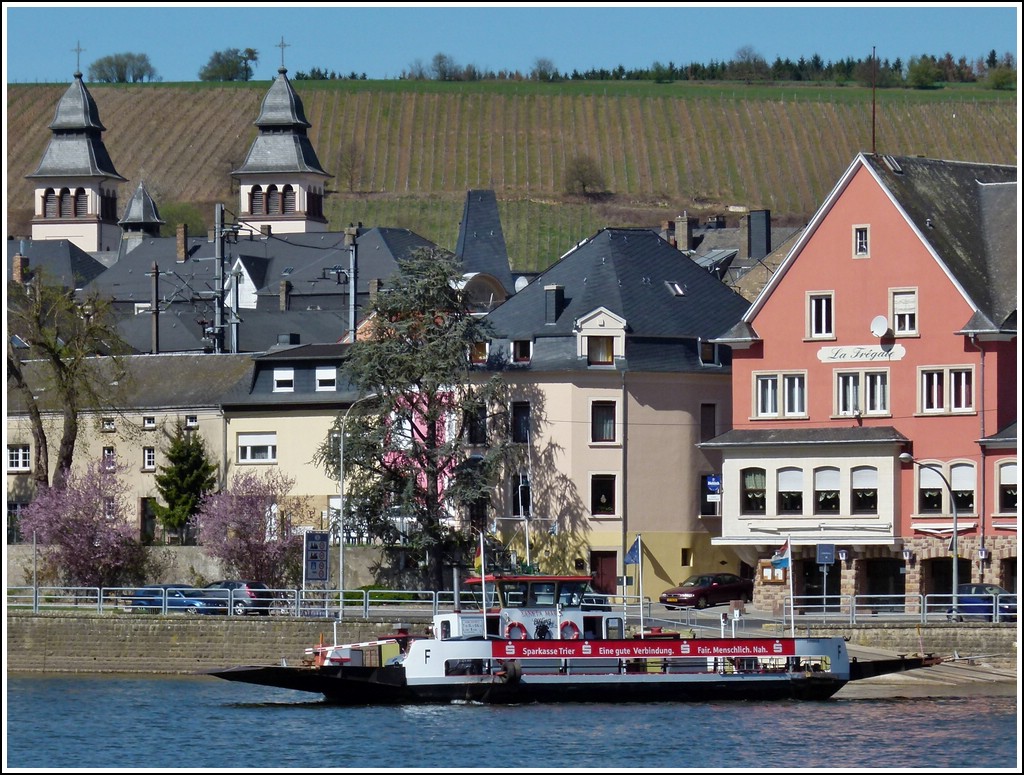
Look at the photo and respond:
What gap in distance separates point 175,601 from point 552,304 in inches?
792

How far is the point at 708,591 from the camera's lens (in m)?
73.8

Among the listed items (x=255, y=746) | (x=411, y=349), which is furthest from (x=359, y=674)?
(x=411, y=349)

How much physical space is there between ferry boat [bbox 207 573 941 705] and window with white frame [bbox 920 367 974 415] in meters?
17.8

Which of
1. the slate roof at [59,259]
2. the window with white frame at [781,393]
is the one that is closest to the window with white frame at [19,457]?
the window with white frame at [781,393]

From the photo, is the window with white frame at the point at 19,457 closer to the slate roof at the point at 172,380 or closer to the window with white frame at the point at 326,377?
the slate roof at the point at 172,380

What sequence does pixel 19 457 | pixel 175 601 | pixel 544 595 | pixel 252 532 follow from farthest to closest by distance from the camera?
pixel 19 457, pixel 252 532, pixel 175 601, pixel 544 595

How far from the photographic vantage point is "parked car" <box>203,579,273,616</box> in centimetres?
6712

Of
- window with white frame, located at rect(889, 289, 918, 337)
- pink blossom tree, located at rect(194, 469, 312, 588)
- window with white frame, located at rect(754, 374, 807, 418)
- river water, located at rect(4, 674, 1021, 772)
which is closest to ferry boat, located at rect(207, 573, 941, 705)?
river water, located at rect(4, 674, 1021, 772)

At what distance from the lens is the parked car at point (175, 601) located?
67.8 meters

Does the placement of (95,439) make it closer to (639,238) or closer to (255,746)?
(639,238)

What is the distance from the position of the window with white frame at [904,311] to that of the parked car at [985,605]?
1141 centimetres

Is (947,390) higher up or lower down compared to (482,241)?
lower down

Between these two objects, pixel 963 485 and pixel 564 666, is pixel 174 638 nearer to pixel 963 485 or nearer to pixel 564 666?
pixel 564 666

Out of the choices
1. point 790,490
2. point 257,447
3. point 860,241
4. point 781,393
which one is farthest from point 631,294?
point 257,447
